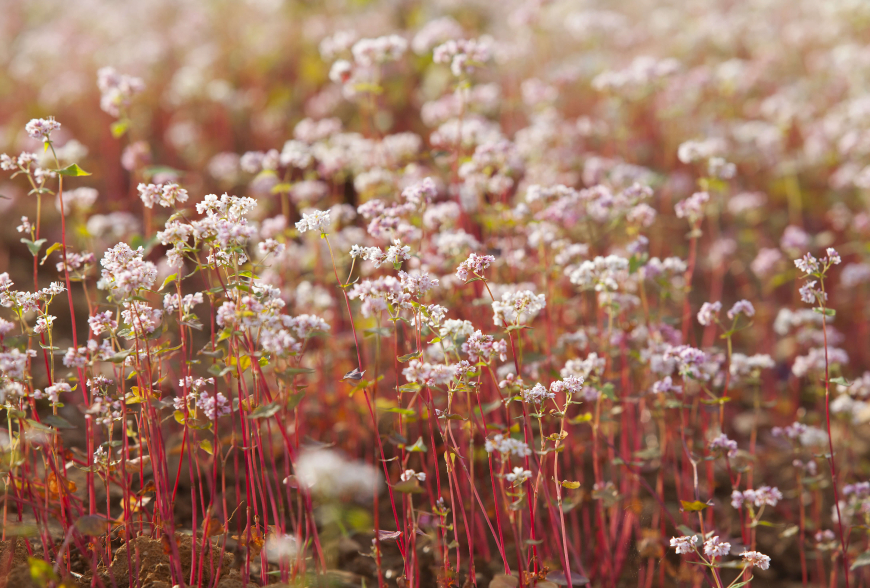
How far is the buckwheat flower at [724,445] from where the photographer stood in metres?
2.80

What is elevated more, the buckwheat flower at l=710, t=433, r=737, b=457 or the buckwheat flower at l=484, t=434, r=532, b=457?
the buckwheat flower at l=484, t=434, r=532, b=457

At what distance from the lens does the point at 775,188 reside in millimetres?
6656

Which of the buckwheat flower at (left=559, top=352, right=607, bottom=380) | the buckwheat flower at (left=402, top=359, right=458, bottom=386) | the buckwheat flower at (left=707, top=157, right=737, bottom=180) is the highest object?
the buckwheat flower at (left=707, top=157, right=737, bottom=180)

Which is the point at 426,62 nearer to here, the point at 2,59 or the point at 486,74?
the point at 486,74

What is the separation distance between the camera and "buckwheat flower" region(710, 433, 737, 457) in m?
2.80

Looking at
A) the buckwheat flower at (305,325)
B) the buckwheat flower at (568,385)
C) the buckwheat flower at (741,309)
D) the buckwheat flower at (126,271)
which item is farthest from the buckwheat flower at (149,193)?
the buckwheat flower at (741,309)

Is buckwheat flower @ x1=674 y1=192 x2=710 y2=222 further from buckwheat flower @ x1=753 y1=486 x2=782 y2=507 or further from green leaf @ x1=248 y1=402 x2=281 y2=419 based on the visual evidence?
green leaf @ x1=248 y1=402 x2=281 y2=419

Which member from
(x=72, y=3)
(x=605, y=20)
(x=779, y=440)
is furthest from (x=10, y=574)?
(x=72, y=3)

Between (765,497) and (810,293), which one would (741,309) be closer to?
(810,293)

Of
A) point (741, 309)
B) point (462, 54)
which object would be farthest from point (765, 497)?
point (462, 54)

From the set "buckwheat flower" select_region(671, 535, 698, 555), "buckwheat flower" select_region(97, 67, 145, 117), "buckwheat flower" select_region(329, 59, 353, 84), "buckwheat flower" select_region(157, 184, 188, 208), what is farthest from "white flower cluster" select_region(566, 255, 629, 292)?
"buckwheat flower" select_region(97, 67, 145, 117)

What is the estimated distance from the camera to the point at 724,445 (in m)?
2.80

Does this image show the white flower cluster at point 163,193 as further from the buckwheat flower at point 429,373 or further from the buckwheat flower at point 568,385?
the buckwheat flower at point 568,385

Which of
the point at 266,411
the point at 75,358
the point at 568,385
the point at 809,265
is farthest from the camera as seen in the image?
the point at 809,265
